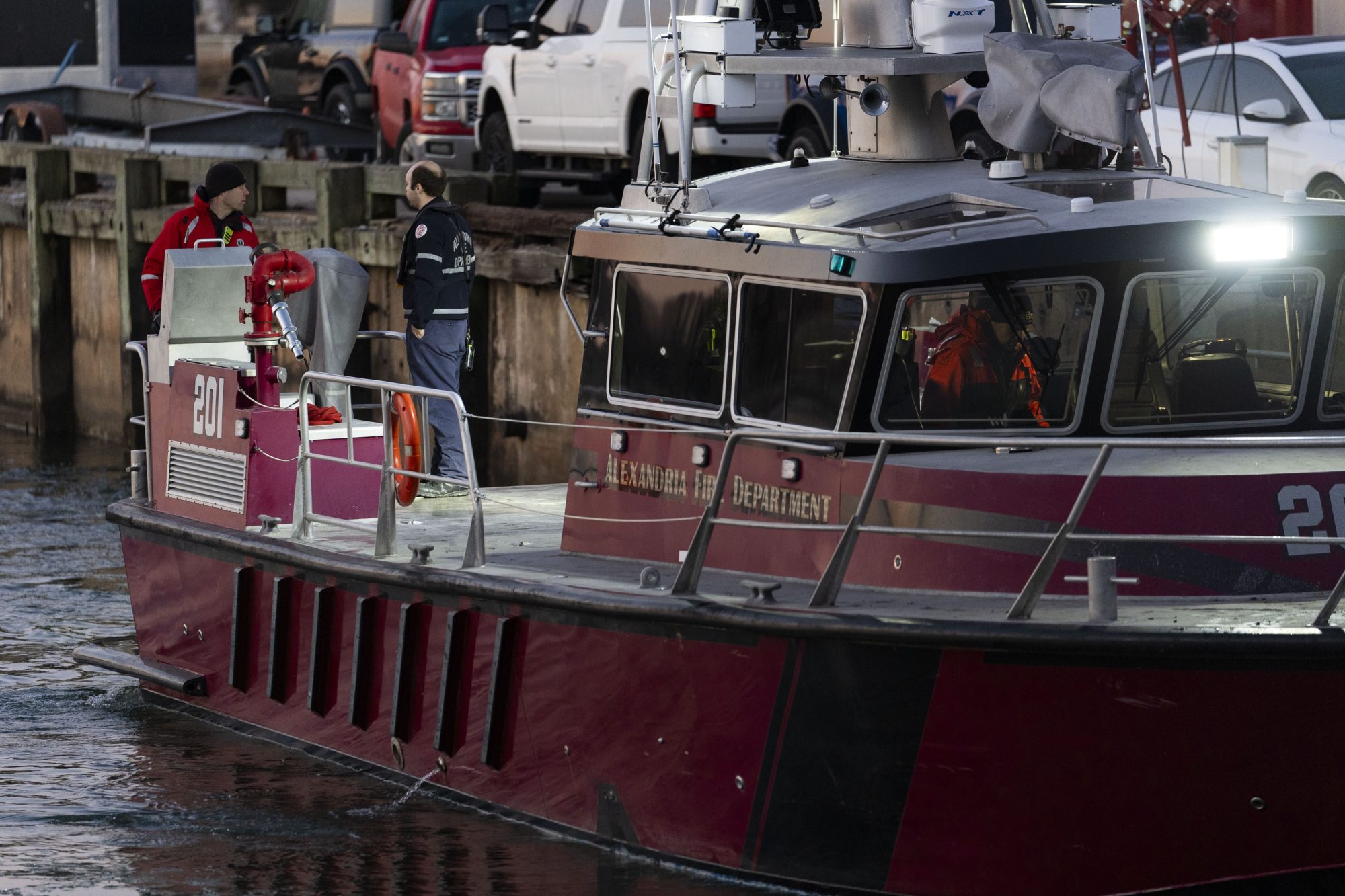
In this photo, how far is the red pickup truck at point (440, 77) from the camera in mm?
18312

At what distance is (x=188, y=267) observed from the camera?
9.62m

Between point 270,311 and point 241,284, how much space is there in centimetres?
52

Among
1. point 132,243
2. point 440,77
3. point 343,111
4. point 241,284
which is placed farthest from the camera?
point 343,111

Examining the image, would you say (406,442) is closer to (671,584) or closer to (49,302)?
(671,584)

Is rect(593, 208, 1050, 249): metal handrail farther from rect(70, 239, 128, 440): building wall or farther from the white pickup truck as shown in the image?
rect(70, 239, 128, 440): building wall

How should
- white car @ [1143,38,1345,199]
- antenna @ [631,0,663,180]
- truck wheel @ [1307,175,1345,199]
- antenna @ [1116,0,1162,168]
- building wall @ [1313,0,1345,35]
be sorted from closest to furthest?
→ antenna @ [1116,0,1162,168], antenna @ [631,0,663,180], truck wheel @ [1307,175,1345,199], white car @ [1143,38,1345,199], building wall @ [1313,0,1345,35]

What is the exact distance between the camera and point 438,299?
9617 mm

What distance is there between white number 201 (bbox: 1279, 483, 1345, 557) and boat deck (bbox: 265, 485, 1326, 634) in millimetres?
147

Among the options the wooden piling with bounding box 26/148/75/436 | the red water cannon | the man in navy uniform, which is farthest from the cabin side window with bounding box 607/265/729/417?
the wooden piling with bounding box 26/148/75/436

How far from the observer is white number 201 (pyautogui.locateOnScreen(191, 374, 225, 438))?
939 centimetres

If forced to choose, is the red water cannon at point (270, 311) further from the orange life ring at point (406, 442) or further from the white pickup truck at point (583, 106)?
the white pickup truck at point (583, 106)

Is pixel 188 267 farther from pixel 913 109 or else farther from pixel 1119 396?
pixel 1119 396

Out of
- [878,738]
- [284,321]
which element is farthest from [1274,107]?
[878,738]

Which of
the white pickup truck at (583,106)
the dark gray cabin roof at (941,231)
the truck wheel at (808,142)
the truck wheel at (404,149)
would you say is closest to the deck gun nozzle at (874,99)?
the dark gray cabin roof at (941,231)
